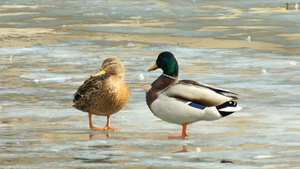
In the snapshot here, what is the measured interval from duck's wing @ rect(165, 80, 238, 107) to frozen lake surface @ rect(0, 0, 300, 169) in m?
0.42

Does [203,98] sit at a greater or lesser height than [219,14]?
greater

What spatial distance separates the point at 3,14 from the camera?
27.7m

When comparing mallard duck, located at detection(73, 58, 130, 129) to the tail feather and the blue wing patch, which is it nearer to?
the blue wing patch

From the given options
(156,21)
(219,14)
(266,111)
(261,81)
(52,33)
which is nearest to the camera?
(266,111)

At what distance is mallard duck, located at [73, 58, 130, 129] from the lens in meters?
8.98

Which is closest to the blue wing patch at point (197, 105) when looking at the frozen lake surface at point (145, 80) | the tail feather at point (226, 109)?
the tail feather at point (226, 109)

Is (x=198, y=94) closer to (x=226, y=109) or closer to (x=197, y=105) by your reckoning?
(x=197, y=105)

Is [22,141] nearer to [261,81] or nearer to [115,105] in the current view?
[115,105]

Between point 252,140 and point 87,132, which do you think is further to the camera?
point 87,132

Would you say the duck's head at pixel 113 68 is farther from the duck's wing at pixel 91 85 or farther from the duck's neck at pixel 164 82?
the duck's neck at pixel 164 82

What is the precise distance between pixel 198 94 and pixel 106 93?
1.14m

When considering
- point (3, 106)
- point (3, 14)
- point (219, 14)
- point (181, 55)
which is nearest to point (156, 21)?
point (219, 14)

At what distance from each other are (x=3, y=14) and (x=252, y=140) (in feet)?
67.2

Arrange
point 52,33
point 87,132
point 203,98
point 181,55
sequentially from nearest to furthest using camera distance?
point 203,98 → point 87,132 → point 181,55 → point 52,33
